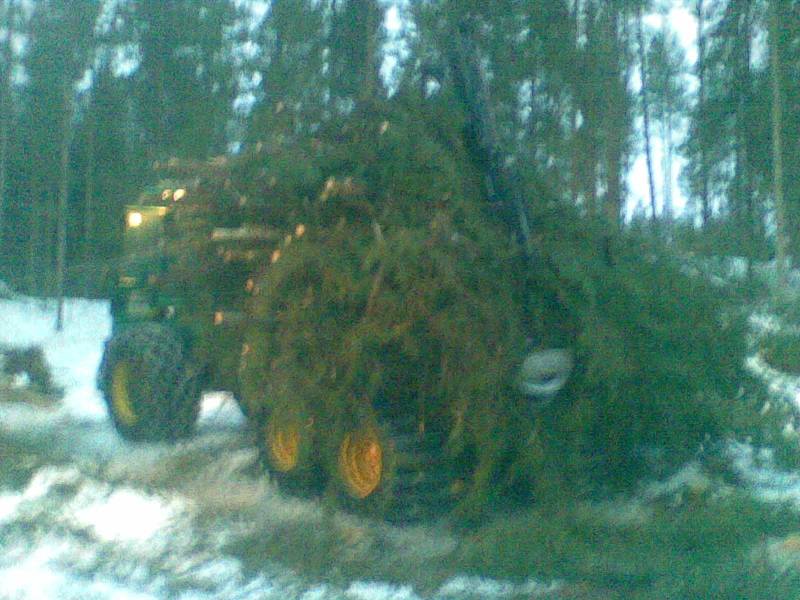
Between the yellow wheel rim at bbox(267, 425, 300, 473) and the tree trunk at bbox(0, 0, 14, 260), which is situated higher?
the tree trunk at bbox(0, 0, 14, 260)

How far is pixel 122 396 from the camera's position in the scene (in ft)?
36.0

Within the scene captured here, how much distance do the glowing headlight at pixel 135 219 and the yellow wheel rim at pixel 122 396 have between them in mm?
1446

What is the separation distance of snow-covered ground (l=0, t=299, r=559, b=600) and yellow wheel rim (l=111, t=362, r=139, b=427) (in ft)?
1.01

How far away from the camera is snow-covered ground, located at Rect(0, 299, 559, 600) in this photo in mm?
6191

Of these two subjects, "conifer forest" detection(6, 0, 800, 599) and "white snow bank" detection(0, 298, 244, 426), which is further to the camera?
"white snow bank" detection(0, 298, 244, 426)

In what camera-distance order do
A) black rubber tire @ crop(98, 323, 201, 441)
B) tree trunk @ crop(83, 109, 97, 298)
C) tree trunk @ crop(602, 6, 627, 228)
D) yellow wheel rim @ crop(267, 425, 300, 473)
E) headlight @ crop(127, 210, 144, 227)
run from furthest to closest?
tree trunk @ crop(83, 109, 97, 298), tree trunk @ crop(602, 6, 627, 228), headlight @ crop(127, 210, 144, 227), black rubber tire @ crop(98, 323, 201, 441), yellow wheel rim @ crop(267, 425, 300, 473)

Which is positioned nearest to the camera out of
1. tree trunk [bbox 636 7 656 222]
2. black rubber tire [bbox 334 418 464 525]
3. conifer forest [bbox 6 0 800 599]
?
conifer forest [bbox 6 0 800 599]

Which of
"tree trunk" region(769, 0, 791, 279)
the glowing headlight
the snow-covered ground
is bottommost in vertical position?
the snow-covered ground

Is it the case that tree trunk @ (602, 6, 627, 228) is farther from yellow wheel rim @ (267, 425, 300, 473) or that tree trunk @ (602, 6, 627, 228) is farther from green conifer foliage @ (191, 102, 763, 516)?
yellow wheel rim @ (267, 425, 300, 473)

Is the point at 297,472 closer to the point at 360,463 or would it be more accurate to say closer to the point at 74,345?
the point at 360,463

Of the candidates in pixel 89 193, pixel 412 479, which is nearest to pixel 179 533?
pixel 412 479

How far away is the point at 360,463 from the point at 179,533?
1349 millimetres

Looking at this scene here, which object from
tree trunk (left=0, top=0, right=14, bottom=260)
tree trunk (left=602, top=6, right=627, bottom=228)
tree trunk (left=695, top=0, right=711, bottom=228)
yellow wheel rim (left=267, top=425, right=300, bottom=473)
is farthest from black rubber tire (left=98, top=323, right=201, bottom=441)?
tree trunk (left=695, top=0, right=711, bottom=228)

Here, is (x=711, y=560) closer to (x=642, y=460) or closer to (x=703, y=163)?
(x=642, y=460)
